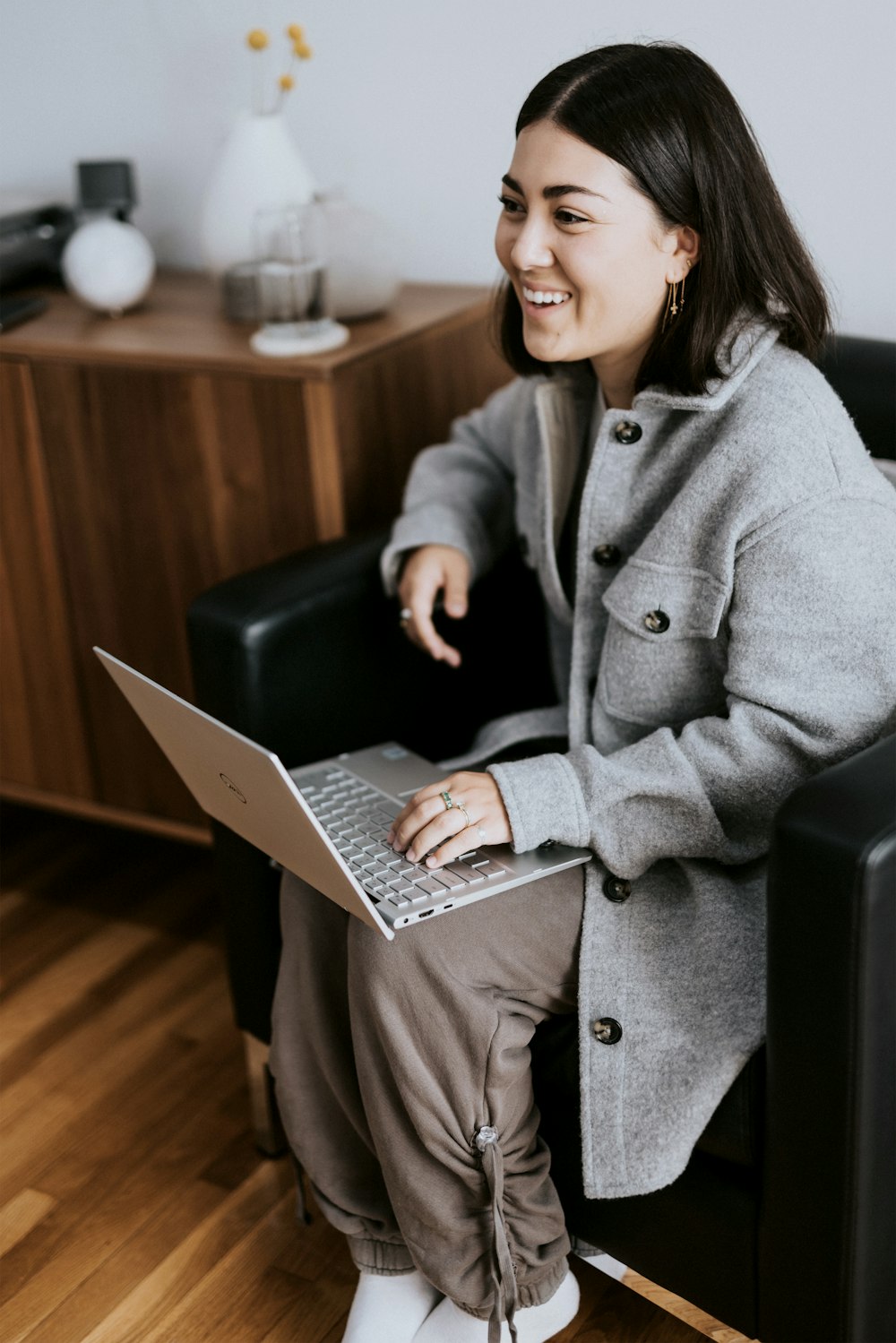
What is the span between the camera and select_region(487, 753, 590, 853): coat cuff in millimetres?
1147

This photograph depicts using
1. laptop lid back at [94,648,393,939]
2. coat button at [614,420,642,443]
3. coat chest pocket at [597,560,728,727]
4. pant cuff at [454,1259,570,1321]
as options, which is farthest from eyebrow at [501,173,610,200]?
pant cuff at [454,1259,570,1321]

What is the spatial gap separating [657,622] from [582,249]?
331 millimetres

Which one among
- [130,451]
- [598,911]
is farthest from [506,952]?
[130,451]

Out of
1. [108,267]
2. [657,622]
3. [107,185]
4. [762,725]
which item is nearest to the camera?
[762,725]

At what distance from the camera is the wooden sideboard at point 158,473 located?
64.1 inches

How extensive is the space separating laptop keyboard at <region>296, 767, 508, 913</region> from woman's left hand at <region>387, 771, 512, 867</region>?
0.05 feet

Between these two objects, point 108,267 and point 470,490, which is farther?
point 108,267

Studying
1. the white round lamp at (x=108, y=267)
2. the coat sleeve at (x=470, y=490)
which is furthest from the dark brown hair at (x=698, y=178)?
the white round lamp at (x=108, y=267)

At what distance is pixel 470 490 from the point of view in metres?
1.57

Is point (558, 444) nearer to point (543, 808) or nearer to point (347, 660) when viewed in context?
point (347, 660)

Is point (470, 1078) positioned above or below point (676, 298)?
below

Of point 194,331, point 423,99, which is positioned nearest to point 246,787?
point 194,331

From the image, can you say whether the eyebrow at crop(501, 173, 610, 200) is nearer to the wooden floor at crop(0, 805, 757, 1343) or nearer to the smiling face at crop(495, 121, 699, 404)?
the smiling face at crop(495, 121, 699, 404)

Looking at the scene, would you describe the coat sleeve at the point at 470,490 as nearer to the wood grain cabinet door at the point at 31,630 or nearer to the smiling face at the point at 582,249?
the smiling face at the point at 582,249
